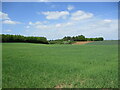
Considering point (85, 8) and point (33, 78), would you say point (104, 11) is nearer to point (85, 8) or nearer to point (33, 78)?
point (85, 8)

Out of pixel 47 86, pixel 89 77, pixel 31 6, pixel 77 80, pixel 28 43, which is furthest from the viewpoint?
pixel 28 43

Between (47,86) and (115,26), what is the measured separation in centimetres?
306

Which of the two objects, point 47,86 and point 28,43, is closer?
point 47,86

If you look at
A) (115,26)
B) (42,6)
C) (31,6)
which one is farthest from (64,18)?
(115,26)

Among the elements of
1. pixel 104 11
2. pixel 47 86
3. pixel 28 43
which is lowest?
pixel 47 86

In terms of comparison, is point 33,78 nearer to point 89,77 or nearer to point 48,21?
point 89,77

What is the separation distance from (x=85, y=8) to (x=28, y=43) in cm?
940

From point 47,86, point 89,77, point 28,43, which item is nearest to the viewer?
point 47,86

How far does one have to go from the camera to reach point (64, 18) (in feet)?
14.1

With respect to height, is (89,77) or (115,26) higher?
(115,26)

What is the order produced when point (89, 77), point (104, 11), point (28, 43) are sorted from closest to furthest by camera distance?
point (89, 77) → point (104, 11) → point (28, 43)

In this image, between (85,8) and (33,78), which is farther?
(85,8)

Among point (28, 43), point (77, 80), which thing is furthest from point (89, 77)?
point (28, 43)

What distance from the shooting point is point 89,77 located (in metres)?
2.96
